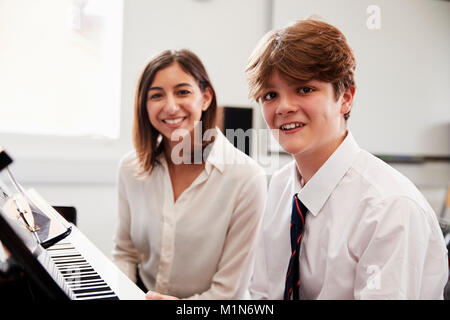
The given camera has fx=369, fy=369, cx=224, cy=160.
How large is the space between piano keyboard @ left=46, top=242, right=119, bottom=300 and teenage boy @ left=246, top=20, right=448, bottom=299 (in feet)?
0.88

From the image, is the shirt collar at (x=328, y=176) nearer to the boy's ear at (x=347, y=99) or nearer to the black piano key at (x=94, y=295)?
the boy's ear at (x=347, y=99)

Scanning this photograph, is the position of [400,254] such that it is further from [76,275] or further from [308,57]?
[76,275]

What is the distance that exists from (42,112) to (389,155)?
2.51 feet

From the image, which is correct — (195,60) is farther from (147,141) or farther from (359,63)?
(359,63)

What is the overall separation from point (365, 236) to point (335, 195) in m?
0.09

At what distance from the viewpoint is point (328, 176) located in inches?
21.9

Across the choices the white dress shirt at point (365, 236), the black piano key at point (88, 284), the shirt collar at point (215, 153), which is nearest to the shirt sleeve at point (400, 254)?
the white dress shirt at point (365, 236)

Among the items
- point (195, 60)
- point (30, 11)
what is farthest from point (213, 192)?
point (30, 11)

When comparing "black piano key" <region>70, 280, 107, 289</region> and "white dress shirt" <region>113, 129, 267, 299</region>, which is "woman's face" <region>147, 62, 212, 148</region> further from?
"black piano key" <region>70, 280, 107, 289</region>

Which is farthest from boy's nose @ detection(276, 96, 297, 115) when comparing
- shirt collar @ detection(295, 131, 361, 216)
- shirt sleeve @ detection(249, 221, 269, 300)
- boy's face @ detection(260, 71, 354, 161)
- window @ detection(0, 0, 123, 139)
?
window @ detection(0, 0, 123, 139)

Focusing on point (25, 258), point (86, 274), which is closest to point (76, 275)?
point (86, 274)

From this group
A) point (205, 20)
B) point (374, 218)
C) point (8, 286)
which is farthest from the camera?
point (205, 20)

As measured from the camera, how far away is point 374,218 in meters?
0.46

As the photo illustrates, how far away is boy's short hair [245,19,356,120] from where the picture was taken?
502 millimetres
